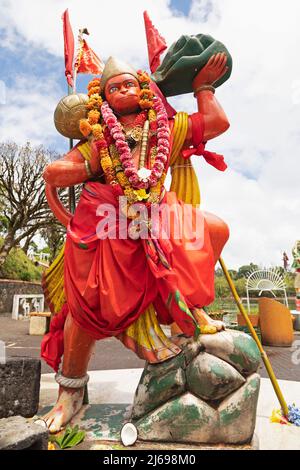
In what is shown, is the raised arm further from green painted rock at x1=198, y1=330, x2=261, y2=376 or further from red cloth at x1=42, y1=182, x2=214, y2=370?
green painted rock at x1=198, y1=330, x2=261, y2=376

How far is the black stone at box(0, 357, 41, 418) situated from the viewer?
3043mm

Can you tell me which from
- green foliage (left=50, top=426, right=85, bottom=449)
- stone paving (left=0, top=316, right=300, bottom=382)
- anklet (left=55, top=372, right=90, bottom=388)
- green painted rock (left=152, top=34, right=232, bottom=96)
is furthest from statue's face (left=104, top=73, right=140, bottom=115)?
stone paving (left=0, top=316, right=300, bottom=382)

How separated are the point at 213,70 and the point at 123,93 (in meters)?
0.80

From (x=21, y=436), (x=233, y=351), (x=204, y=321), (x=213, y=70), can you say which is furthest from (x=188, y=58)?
(x=21, y=436)

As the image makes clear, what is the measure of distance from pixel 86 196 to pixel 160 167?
0.67 m

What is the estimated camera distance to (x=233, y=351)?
2611mm

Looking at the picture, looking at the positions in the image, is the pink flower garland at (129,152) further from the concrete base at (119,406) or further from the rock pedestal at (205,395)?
the concrete base at (119,406)

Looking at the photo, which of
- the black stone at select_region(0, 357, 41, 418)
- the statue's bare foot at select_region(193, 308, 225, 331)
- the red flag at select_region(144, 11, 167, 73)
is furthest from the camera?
the red flag at select_region(144, 11, 167, 73)

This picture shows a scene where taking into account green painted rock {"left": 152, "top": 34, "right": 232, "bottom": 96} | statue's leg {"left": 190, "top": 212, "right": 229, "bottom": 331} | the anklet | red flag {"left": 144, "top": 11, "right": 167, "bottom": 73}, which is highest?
red flag {"left": 144, "top": 11, "right": 167, "bottom": 73}

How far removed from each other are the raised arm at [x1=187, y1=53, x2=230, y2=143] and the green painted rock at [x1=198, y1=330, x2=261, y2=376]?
1.71 metres

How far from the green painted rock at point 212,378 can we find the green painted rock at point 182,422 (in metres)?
0.08

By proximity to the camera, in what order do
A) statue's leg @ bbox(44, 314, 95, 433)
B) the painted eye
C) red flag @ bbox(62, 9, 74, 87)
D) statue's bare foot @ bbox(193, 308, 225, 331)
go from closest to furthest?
A: statue's bare foot @ bbox(193, 308, 225, 331)
statue's leg @ bbox(44, 314, 95, 433)
the painted eye
red flag @ bbox(62, 9, 74, 87)

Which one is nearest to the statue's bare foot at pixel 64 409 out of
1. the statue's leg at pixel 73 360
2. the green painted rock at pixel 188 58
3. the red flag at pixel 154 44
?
the statue's leg at pixel 73 360

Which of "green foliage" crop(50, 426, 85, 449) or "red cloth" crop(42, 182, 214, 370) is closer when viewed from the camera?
"green foliage" crop(50, 426, 85, 449)
